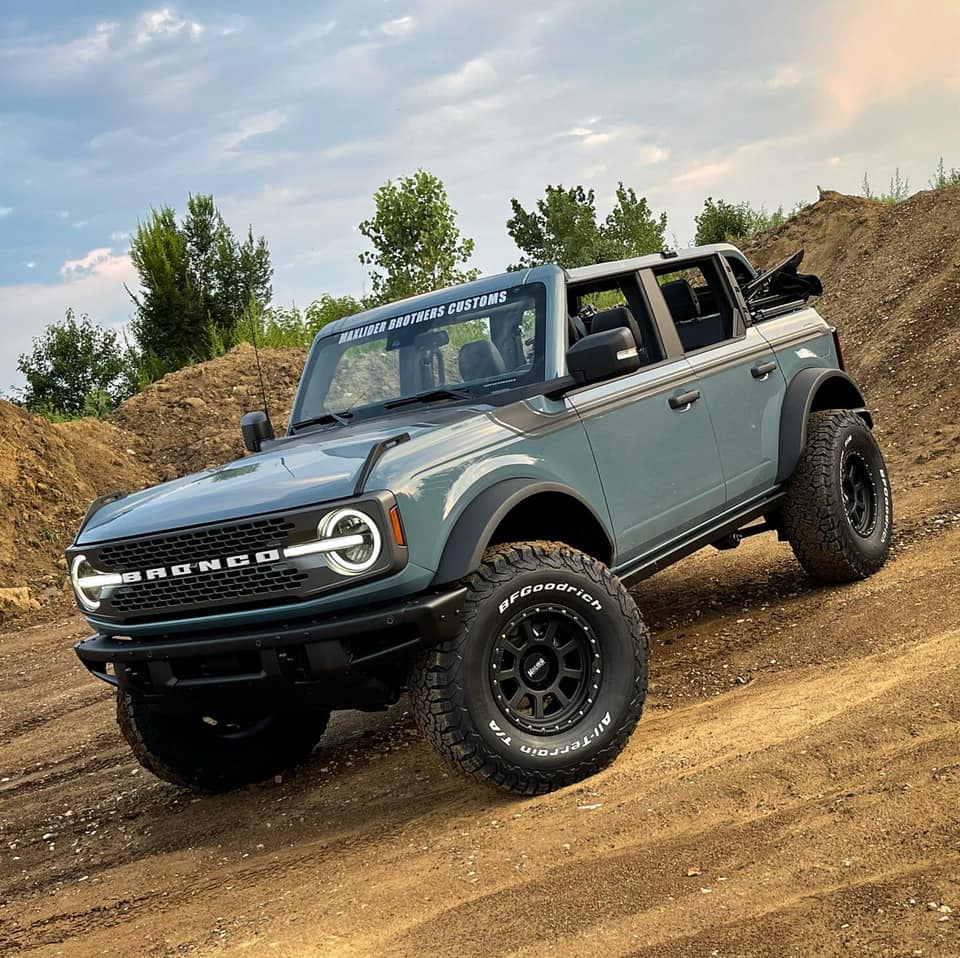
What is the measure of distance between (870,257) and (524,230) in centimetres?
1125

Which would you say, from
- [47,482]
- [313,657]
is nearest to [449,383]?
[313,657]

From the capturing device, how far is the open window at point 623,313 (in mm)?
5379

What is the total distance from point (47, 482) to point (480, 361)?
38.2 ft

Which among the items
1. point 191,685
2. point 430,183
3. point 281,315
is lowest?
point 191,685

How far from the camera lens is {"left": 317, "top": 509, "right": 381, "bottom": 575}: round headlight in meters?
3.89

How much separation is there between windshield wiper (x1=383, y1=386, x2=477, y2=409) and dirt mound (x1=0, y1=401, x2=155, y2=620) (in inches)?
330

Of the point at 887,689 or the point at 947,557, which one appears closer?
the point at 887,689

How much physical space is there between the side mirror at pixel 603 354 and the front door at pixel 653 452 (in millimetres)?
186

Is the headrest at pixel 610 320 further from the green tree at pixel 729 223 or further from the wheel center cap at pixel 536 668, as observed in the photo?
the green tree at pixel 729 223

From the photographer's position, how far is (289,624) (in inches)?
158

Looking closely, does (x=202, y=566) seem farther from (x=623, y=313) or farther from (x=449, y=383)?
(x=623, y=313)

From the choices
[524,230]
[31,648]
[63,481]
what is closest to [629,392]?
[31,648]

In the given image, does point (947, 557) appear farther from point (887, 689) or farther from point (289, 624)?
point (289, 624)

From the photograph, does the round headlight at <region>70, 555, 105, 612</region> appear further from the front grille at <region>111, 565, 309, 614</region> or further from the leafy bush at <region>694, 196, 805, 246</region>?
the leafy bush at <region>694, 196, 805, 246</region>
